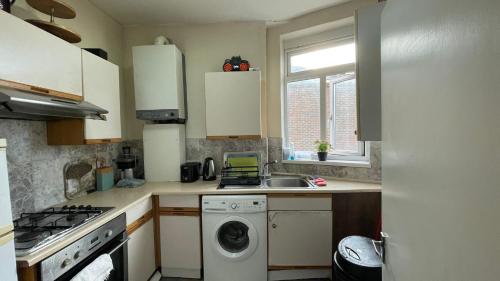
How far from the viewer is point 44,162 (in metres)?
→ 1.72

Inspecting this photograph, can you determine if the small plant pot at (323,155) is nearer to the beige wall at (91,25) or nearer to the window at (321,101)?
the window at (321,101)

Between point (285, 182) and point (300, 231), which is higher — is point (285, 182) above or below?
above

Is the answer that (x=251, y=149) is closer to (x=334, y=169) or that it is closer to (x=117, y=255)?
(x=334, y=169)

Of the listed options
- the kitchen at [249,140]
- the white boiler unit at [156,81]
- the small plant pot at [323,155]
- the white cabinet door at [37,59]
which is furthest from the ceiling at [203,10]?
the small plant pot at [323,155]

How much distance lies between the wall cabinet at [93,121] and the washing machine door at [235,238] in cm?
124

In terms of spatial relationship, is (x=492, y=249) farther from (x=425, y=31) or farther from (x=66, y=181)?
(x=66, y=181)

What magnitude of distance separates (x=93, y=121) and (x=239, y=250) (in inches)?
63.3

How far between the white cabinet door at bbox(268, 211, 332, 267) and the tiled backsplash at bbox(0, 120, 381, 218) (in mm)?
623

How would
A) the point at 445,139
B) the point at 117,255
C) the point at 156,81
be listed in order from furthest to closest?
the point at 156,81
the point at 117,255
the point at 445,139

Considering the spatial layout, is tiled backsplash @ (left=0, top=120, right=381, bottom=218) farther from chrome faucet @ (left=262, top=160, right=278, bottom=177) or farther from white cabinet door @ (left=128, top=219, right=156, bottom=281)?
white cabinet door @ (left=128, top=219, right=156, bottom=281)

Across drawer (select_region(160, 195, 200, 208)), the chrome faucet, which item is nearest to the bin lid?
the chrome faucet

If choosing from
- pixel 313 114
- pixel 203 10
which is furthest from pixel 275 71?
pixel 203 10

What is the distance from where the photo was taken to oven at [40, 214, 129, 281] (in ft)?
3.70

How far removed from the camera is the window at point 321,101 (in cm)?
250
